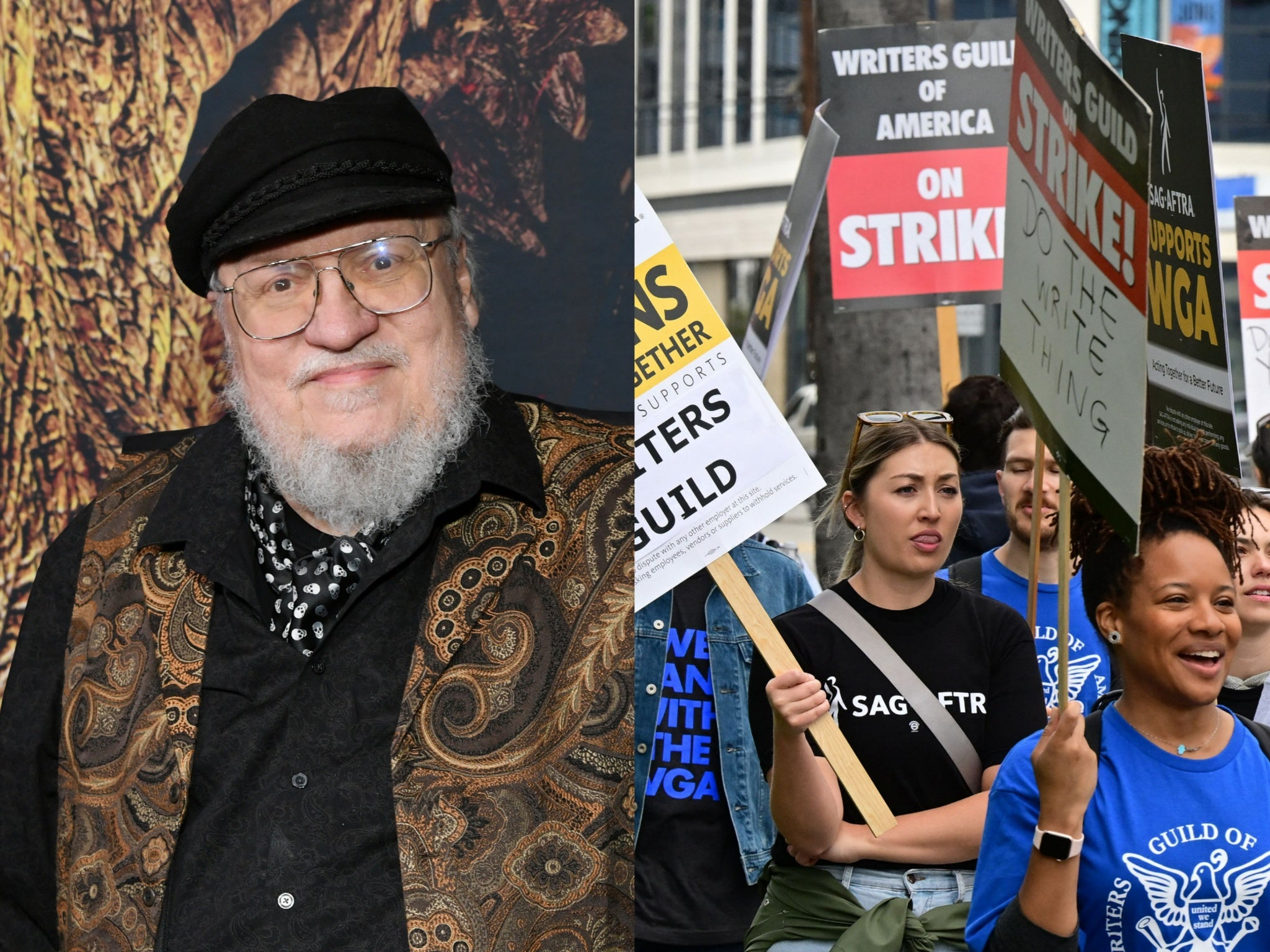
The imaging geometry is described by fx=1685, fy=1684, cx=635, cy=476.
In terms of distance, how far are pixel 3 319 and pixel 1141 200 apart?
1.85 metres

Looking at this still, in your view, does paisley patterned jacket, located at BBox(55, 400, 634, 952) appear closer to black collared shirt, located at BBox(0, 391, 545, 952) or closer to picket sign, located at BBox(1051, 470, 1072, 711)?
black collared shirt, located at BBox(0, 391, 545, 952)

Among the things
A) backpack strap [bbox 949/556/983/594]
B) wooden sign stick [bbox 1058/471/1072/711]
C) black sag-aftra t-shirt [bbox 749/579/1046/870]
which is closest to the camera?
wooden sign stick [bbox 1058/471/1072/711]

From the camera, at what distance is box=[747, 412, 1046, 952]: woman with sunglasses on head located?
10.4ft

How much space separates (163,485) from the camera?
104 inches

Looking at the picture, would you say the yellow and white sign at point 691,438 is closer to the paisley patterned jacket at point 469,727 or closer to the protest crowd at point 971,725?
the protest crowd at point 971,725

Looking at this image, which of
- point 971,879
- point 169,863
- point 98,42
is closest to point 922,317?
point 971,879

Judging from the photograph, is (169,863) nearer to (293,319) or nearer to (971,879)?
(293,319)

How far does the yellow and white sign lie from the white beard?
485 mm

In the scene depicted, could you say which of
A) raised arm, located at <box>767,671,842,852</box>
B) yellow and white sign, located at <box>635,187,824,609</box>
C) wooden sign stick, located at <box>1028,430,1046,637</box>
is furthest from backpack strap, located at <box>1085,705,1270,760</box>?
yellow and white sign, located at <box>635,187,824,609</box>

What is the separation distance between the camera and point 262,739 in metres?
2.39

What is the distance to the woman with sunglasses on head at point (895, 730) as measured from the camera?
3.18 meters

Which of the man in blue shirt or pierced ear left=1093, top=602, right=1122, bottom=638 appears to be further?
the man in blue shirt

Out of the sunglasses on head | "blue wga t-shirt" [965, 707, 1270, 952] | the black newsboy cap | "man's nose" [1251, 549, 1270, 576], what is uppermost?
the black newsboy cap

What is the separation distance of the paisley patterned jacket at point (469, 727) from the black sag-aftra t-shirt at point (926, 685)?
1.04 meters
